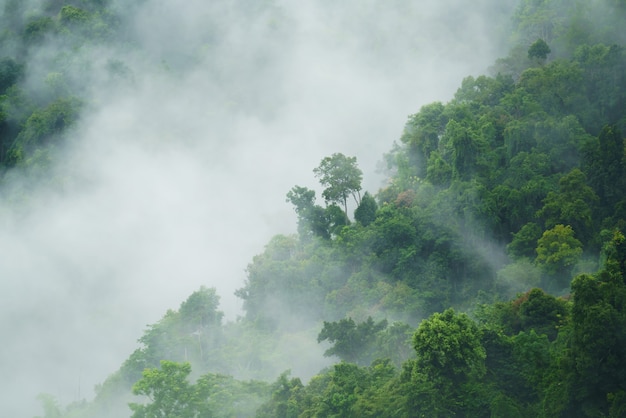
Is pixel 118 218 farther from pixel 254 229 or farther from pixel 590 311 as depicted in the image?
pixel 590 311

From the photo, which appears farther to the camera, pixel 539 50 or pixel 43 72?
pixel 43 72

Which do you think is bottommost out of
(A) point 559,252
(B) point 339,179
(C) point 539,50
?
(A) point 559,252

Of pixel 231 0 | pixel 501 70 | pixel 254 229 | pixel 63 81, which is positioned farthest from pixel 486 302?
pixel 231 0

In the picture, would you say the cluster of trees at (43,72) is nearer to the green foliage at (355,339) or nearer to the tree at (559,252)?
the green foliage at (355,339)

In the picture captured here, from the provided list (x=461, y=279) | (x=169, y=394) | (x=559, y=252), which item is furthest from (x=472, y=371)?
(x=461, y=279)

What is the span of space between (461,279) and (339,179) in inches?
444

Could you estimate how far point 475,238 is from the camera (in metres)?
46.4

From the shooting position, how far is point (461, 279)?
4688 cm

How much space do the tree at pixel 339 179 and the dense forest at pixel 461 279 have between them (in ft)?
0.33

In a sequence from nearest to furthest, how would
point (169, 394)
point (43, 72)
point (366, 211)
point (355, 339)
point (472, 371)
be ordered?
point (472, 371), point (169, 394), point (355, 339), point (366, 211), point (43, 72)

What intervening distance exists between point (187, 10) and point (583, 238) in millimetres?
63533

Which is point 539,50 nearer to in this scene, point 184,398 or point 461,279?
point 461,279

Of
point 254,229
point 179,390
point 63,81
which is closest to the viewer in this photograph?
point 179,390

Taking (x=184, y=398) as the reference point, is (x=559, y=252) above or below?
above
